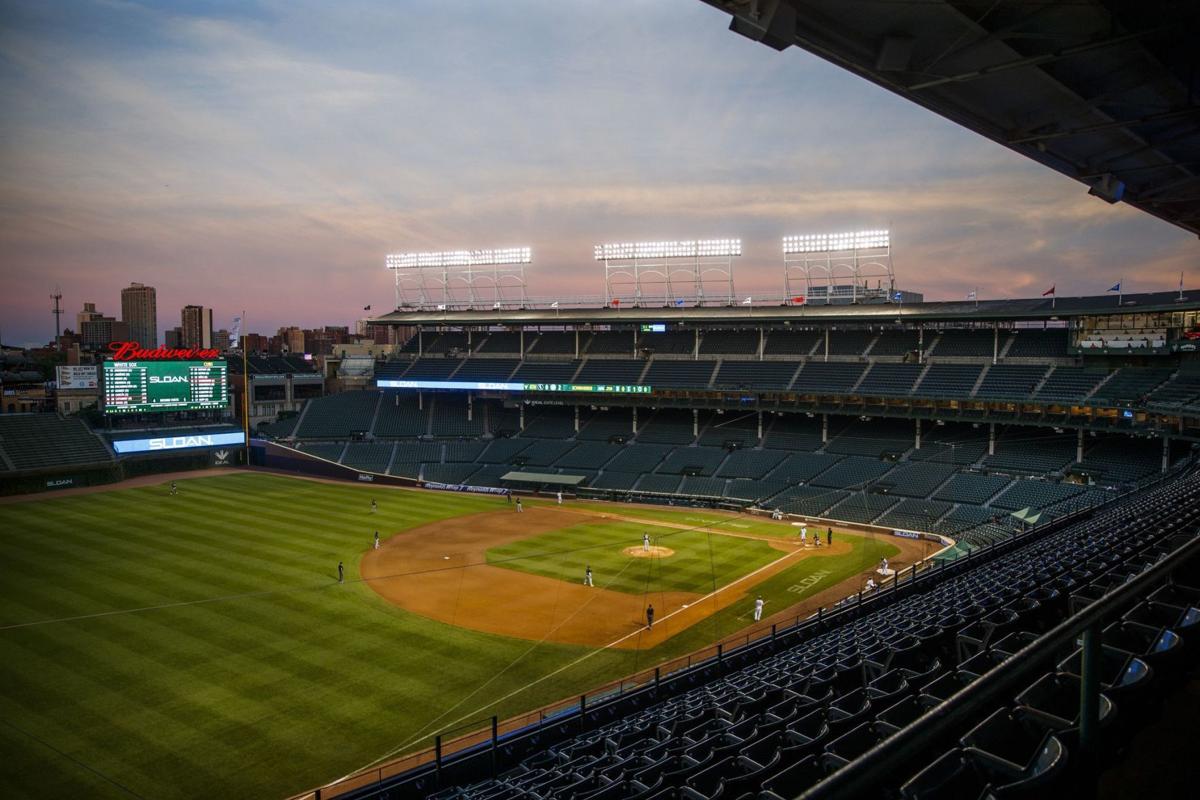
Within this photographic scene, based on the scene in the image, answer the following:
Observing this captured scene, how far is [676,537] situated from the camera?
43.2 metres

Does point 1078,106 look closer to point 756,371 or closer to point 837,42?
point 837,42

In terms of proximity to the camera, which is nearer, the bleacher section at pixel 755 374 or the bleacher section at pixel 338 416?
the bleacher section at pixel 755 374

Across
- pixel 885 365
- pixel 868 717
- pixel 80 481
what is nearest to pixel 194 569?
pixel 80 481

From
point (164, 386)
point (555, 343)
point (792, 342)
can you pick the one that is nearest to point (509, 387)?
point (555, 343)

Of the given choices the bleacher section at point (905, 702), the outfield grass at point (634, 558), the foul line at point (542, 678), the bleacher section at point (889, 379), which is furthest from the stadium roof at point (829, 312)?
the bleacher section at point (905, 702)

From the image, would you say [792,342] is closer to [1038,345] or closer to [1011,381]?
[1011,381]

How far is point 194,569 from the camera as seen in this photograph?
35.1m

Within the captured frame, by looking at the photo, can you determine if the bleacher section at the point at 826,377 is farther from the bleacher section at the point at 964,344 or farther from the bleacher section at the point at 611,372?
the bleacher section at the point at 611,372

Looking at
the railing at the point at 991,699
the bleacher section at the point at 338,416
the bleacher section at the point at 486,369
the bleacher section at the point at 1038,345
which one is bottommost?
the bleacher section at the point at 338,416

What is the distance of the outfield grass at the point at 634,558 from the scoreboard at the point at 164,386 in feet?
133

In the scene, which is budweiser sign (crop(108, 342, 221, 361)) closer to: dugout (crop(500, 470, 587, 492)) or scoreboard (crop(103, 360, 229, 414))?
scoreboard (crop(103, 360, 229, 414))

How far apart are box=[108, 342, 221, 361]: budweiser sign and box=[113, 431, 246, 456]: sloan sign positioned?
7.22 m

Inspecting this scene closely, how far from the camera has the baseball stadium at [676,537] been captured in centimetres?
711

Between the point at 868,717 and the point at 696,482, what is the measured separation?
160ft
